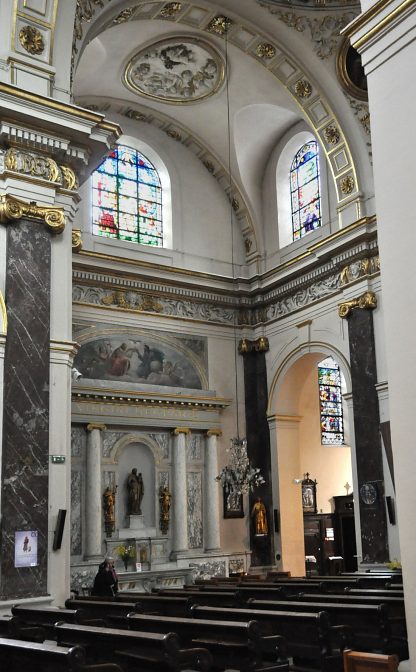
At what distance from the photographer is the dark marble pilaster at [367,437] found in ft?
48.6

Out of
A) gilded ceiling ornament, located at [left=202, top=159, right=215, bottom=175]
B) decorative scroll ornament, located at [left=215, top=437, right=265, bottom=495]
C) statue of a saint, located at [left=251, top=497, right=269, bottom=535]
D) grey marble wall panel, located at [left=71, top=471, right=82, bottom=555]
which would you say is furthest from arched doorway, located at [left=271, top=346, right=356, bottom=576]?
gilded ceiling ornament, located at [left=202, top=159, right=215, bottom=175]

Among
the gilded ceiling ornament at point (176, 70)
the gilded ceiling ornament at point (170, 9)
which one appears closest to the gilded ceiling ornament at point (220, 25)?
the gilded ceiling ornament at point (176, 70)

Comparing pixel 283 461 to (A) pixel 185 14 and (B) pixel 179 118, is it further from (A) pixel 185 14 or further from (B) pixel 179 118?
(A) pixel 185 14

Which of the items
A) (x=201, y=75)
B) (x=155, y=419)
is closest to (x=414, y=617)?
(x=155, y=419)

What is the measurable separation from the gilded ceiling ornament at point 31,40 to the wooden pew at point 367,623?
8.99 metres

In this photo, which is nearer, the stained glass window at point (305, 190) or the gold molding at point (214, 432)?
the gold molding at point (214, 432)

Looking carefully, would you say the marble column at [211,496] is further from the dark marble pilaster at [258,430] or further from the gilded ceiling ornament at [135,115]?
the gilded ceiling ornament at [135,115]

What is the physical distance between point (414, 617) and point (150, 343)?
44.2 feet

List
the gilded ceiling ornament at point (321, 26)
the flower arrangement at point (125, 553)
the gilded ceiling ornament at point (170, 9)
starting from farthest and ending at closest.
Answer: the flower arrangement at point (125, 553) < the gilded ceiling ornament at point (321, 26) < the gilded ceiling ornament at point (170, 9)

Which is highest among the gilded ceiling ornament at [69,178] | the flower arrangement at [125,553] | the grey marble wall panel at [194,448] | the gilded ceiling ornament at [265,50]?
the gilded ceiling ornament at [265,50]

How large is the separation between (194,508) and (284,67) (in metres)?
9.84

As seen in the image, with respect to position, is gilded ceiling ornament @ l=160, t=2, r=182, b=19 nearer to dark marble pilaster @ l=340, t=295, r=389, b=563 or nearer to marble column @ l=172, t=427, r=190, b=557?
dark marble pilaster @ l=340, t=295, r=389, b=563

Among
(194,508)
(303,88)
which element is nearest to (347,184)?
(303,88)

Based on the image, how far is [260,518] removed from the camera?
701 inches
